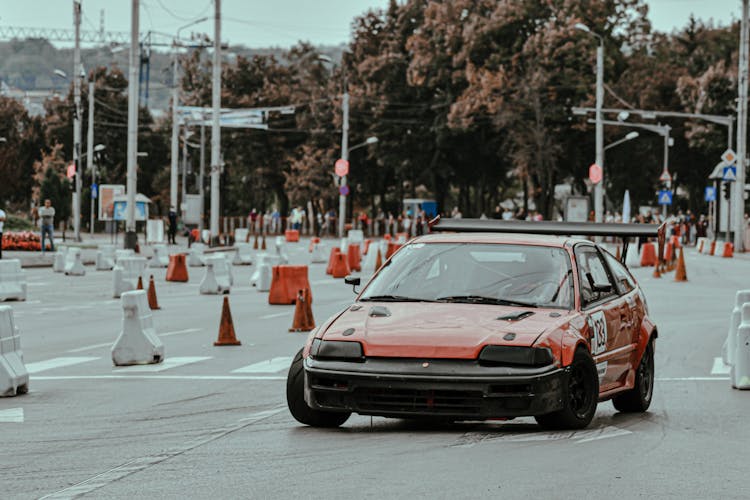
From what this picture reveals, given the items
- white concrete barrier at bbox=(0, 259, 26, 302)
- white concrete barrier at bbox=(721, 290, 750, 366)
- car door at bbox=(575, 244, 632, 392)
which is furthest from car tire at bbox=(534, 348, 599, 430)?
white concrete barrier at bbox=(0, 259, 26, 302)

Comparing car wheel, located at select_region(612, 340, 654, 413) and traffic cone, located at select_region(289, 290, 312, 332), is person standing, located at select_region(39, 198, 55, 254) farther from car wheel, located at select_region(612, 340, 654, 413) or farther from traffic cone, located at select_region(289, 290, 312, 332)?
car wheel, located at select_region(612, 340, 654, 413)

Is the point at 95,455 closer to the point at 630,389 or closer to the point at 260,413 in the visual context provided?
the point at 260,413

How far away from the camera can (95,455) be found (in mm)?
8805

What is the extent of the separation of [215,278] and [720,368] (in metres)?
16.0

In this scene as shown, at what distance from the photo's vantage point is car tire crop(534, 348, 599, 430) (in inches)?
364

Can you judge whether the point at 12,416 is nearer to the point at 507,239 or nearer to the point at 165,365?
the point at 507,239

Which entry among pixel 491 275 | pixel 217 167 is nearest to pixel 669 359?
pixel 491 275

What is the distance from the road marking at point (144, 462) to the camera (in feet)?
24.5

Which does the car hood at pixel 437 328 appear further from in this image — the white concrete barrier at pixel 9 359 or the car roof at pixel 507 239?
the white concrete barrier at pixel 9 359

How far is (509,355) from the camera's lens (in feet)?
29.2

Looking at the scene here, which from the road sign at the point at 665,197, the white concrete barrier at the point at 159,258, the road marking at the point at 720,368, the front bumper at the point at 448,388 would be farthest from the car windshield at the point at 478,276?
the road sign at the point at 665,197

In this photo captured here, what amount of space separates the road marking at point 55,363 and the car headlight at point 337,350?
6.53m

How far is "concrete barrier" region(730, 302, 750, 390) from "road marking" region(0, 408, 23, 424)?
239 inches

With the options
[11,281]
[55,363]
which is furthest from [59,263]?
[55,363]
